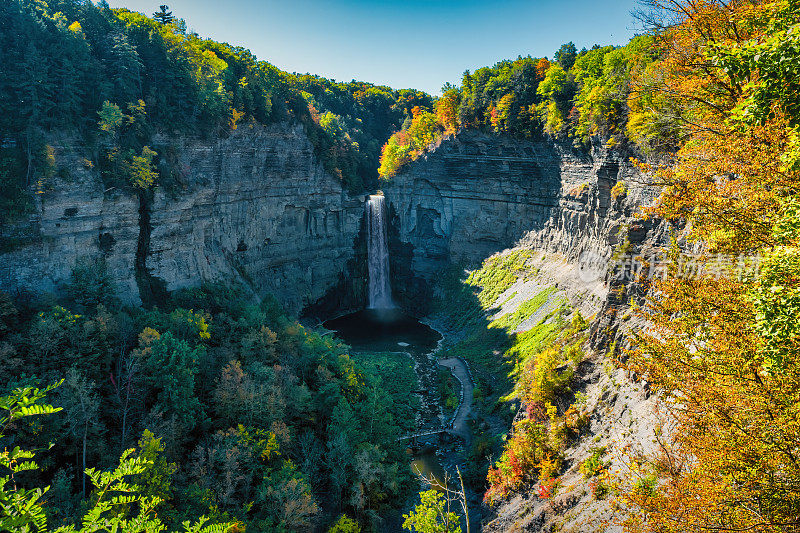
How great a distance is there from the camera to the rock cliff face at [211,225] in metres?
27.9

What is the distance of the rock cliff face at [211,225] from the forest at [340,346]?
3.90ft

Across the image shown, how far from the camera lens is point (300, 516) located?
63.6 ft

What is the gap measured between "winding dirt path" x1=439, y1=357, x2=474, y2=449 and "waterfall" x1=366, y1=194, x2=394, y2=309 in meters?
19.7

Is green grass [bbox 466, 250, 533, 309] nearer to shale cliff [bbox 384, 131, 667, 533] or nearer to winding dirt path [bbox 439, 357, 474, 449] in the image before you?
shale cliff [bbox 384, 131, 667, 533]

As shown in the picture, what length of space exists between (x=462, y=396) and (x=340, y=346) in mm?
10266

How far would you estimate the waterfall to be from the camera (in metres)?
58.3

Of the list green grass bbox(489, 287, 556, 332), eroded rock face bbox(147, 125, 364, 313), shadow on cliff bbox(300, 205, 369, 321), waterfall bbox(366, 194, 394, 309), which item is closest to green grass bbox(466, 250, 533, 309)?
green grass bbox(489, 287, 556, 332)

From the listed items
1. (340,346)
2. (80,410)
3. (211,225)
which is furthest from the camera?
(211,225)

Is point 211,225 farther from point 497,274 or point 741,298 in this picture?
point 741,298

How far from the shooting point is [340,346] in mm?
35812

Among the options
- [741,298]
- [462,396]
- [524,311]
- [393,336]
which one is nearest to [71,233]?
[462,396]

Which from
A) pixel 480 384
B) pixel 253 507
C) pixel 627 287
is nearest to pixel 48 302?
pixel 253 507

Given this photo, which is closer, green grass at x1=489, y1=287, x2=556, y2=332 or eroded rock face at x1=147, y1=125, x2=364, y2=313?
eroded rock face at x1=147, y1=125, x2=364, y2=313

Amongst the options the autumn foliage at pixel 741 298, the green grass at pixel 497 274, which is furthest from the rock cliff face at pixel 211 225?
the autumn foliage at pixel 741 298
